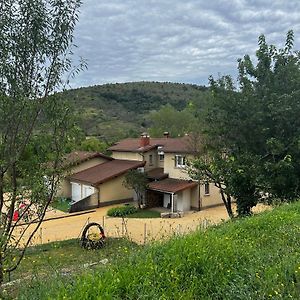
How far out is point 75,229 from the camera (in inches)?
897

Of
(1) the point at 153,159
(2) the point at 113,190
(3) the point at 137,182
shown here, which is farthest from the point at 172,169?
(2) the point at 113,190

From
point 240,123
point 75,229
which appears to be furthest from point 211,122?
point 75,229

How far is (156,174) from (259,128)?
51.8 feet

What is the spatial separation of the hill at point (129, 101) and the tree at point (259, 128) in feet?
161

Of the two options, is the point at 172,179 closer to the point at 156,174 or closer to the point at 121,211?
the point at 156,174

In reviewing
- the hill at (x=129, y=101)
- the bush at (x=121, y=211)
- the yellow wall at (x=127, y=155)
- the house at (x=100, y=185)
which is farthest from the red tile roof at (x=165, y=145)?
the hill at (x=129, y=101)

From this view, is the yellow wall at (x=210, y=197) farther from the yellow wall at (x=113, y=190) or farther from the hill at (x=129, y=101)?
the hill at (x=129, y=101)

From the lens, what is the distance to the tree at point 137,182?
98.1 feet

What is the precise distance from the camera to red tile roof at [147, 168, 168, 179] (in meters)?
31.7

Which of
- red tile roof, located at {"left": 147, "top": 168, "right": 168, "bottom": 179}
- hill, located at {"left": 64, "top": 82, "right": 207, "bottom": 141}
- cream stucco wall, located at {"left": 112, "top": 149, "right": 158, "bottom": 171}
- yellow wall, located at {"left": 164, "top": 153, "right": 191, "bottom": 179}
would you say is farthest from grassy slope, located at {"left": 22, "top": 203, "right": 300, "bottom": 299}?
hill, located at {"left": 64, "top": 82, "right": 207, "bottom": 141}

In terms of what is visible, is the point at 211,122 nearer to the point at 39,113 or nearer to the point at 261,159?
the point at 261,159

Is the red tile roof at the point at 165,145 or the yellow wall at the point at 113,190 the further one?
the yellow wall at the point at 113,190

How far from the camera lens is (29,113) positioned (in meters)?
7.66

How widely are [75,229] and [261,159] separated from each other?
11.9 m
